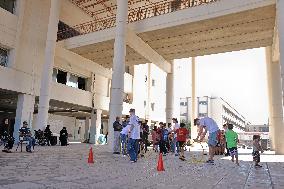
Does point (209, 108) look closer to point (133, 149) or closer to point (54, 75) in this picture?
point (54, 75)

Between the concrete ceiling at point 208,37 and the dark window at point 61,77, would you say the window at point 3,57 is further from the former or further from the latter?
the dark window at point 61,77

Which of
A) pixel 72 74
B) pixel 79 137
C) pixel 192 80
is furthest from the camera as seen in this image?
pixel 79 137

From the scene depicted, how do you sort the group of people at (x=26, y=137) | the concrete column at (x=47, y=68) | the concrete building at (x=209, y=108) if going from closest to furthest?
1. the group of people at (x=26, y=137)
2. the concrete column at (x=47, y=68)
3. the concrete building at (x=209, y=108)

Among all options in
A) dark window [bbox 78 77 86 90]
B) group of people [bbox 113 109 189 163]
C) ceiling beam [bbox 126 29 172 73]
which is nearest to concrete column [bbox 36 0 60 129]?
ceiling beam [bbox 126 29 172 73]

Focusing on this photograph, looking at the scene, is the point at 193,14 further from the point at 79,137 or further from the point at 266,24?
the point at 79,137

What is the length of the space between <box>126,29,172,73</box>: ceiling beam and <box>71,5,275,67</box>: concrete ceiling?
0.37 metres

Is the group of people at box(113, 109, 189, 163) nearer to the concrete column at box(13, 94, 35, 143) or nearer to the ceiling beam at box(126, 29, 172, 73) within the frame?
the ceiling beam at box(126, 29, 172, 73)

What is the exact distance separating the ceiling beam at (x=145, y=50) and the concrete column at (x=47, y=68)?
237 inches

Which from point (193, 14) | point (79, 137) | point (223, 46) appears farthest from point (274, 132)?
point (79, 137)

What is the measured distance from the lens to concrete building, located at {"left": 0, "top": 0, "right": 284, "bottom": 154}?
1577cm

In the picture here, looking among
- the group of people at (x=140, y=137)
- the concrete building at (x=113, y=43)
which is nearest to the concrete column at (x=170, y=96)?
the concrete building at (x=113, y=43)

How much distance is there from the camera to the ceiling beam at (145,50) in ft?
57.0

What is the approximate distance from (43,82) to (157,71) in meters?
25.3

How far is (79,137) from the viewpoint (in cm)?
3991
